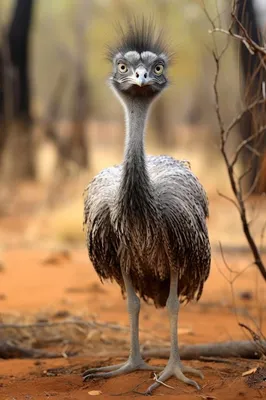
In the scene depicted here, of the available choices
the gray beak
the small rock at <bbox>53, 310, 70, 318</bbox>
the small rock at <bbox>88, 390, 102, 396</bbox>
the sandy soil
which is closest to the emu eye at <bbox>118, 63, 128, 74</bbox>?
the gray beak

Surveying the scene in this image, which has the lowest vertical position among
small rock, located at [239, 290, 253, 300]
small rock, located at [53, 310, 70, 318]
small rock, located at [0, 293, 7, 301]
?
small rock, located at [53, 310, 70, 318]

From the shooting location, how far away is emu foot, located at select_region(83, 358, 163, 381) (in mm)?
4406

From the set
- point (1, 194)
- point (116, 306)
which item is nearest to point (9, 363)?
point (116, 306)

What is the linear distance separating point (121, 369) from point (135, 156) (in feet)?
4.23

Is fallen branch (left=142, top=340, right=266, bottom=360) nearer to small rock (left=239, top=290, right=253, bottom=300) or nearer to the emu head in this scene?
the emu head

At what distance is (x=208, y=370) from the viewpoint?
4.48 metres

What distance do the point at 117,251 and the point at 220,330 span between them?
219 cm

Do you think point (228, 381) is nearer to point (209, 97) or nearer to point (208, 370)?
point (208, 370)

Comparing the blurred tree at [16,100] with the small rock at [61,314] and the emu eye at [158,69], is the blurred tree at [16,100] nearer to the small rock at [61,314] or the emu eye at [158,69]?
the small rock at [61,314]

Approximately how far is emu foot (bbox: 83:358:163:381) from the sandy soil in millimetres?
54

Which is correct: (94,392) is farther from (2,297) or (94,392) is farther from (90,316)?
(2,297)

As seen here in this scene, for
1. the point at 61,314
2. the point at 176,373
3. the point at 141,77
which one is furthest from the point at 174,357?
the point at 61,314

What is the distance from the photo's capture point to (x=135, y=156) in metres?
4.09

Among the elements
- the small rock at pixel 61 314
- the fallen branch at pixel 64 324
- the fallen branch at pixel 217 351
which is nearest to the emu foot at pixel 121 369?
the fallen branch at pixel 217 351
